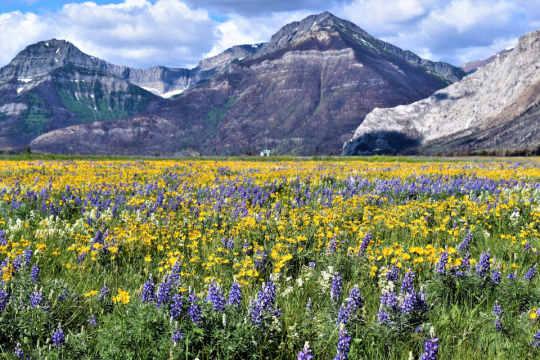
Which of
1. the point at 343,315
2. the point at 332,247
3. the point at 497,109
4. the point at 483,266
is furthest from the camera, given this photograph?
the point at 497,109

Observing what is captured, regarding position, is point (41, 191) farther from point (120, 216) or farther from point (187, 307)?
point (187, 307)

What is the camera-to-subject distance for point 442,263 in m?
3.94

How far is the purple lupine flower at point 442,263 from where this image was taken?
3.89 metres

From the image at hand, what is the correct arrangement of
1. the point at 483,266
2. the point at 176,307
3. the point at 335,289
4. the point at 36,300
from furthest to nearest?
the point at 483,266
the point at 335,289
the point at 36,300
the point at 176,307

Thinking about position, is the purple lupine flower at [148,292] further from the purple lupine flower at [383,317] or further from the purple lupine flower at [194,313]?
the purple lupine flower at [383,317]

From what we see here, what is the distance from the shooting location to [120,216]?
7301mm

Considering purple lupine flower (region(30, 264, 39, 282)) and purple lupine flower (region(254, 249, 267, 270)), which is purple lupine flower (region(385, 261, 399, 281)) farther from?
purple lupine flower (region(30, 264, 39, 282))

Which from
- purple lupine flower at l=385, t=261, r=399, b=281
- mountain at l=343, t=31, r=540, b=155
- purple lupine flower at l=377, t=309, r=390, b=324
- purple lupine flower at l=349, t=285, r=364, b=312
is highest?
mountain at l=343, t=31, r=540, b=155

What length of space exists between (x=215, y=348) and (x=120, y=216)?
5.56 m

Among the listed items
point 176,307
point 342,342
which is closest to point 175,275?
point 176,307

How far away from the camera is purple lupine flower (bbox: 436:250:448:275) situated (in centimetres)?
389

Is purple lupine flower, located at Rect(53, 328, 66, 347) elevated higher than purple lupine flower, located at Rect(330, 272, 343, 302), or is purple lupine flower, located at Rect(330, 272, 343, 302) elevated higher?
purple lupine flower, located at Rect(330, 272, 343, 302)

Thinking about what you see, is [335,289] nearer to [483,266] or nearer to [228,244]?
[483,266]

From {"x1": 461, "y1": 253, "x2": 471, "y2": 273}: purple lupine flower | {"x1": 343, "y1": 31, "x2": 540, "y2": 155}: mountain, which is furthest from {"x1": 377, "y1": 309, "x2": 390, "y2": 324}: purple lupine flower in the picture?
{"x1": 343, "y1": 31, "x2": 540, "y2": 155}: mountain
